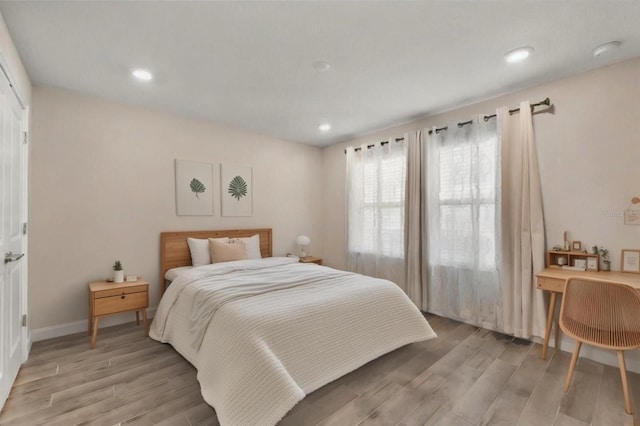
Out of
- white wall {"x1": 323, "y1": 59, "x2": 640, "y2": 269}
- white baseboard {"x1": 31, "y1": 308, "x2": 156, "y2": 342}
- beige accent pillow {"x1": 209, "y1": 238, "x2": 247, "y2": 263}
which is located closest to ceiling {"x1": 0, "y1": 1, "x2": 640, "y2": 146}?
white wall {"x1": 323, "y1": 59, "x2": 640, "y2": 269}

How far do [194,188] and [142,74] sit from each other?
1.50m

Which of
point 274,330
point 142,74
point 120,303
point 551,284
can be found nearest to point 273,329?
point 274,330

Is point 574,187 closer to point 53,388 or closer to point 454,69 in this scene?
point 454,69

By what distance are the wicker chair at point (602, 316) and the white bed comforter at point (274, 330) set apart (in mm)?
1072

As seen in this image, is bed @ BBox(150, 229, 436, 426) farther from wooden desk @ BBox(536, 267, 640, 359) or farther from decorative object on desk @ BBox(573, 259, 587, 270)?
decorative object on desk @ BBox(573, 259, 587, 270)

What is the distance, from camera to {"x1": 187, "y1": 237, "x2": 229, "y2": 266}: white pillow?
→ 3533 mm

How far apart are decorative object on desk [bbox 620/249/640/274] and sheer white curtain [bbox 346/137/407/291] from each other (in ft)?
6.83

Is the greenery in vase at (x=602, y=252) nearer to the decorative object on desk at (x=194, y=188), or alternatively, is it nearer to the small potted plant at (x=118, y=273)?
the decorative object on desk at (x=194, y=188)

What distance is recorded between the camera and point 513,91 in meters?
3.00

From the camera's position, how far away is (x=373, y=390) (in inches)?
81.3

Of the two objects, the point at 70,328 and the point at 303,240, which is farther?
the point at 303,240

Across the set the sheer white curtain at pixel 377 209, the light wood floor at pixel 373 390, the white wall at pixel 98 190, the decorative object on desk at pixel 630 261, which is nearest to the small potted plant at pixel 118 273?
the white wall at pixel 98 190

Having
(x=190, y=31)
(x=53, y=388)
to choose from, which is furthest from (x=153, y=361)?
(x=190, y=31)

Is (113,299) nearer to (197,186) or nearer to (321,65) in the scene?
(197,186)
